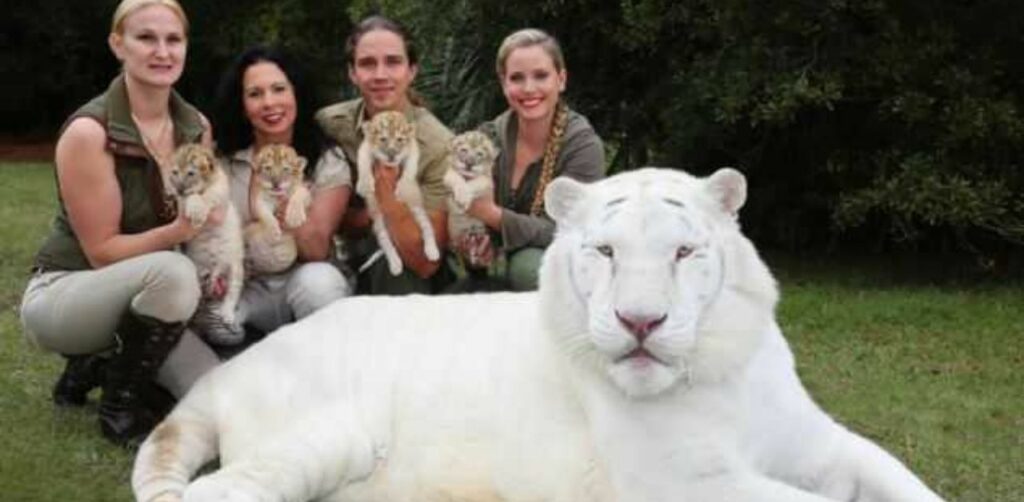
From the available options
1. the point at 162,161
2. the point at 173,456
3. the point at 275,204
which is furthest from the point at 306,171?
the point at 173,456

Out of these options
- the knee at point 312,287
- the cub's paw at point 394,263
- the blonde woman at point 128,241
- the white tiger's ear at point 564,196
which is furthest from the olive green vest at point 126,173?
the white tiger's ear at point 564,196

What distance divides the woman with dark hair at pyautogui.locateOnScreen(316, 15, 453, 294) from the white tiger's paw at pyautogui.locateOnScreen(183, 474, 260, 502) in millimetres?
1572

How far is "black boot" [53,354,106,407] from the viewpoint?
18.2 feet

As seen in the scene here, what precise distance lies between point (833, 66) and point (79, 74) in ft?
62.9

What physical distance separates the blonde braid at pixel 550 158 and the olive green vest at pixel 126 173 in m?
1.24

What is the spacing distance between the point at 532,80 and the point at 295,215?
102 cm

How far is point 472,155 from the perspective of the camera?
16.2 ft

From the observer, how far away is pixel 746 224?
10891 mm

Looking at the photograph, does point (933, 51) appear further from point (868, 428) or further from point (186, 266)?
point (186, 266)

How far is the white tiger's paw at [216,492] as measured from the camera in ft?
12.5

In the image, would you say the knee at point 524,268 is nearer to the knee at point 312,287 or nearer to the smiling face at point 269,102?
the knee at point 312,287

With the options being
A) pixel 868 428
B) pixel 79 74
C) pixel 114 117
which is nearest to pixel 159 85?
pixel 114 117

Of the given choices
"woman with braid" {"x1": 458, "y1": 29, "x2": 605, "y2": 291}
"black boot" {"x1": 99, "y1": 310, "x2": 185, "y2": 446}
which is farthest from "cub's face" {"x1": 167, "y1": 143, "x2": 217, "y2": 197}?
"woman with braid" {"x1": 458, "y1": 29, "x2": 605, "y2": 291}

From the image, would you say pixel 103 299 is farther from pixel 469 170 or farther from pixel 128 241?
pixel 469 170
